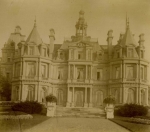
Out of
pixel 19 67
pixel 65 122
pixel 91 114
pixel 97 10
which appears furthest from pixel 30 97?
pixel 97 10

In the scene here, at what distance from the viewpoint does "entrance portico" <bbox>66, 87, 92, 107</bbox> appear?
28656 millimetres

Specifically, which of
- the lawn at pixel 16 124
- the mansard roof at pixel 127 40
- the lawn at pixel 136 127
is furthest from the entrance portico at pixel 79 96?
the lawn at pixel 136 127

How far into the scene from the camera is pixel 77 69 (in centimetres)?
2938

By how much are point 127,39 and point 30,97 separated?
39.3 feet

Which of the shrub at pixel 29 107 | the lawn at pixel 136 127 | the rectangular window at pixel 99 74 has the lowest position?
the lawn at pixel 136 127

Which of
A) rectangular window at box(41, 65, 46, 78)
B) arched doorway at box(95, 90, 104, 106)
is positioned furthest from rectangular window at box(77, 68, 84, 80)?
rectangular window at box(41, 65, 46, 78)

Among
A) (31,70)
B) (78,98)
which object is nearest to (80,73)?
(78,98)

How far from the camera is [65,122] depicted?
57.3 feet

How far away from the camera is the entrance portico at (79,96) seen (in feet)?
94.0

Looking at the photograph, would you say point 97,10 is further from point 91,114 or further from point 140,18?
point 91,114

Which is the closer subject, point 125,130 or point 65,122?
point 125,130

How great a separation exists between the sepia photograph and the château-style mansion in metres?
0.10

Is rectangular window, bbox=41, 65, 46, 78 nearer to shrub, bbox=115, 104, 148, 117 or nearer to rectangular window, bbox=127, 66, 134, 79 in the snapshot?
rectangular window, bbox=127, 66, 134, 79

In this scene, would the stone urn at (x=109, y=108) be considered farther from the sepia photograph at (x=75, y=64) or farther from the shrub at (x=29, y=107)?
the shrub at (x=29, y=107)
